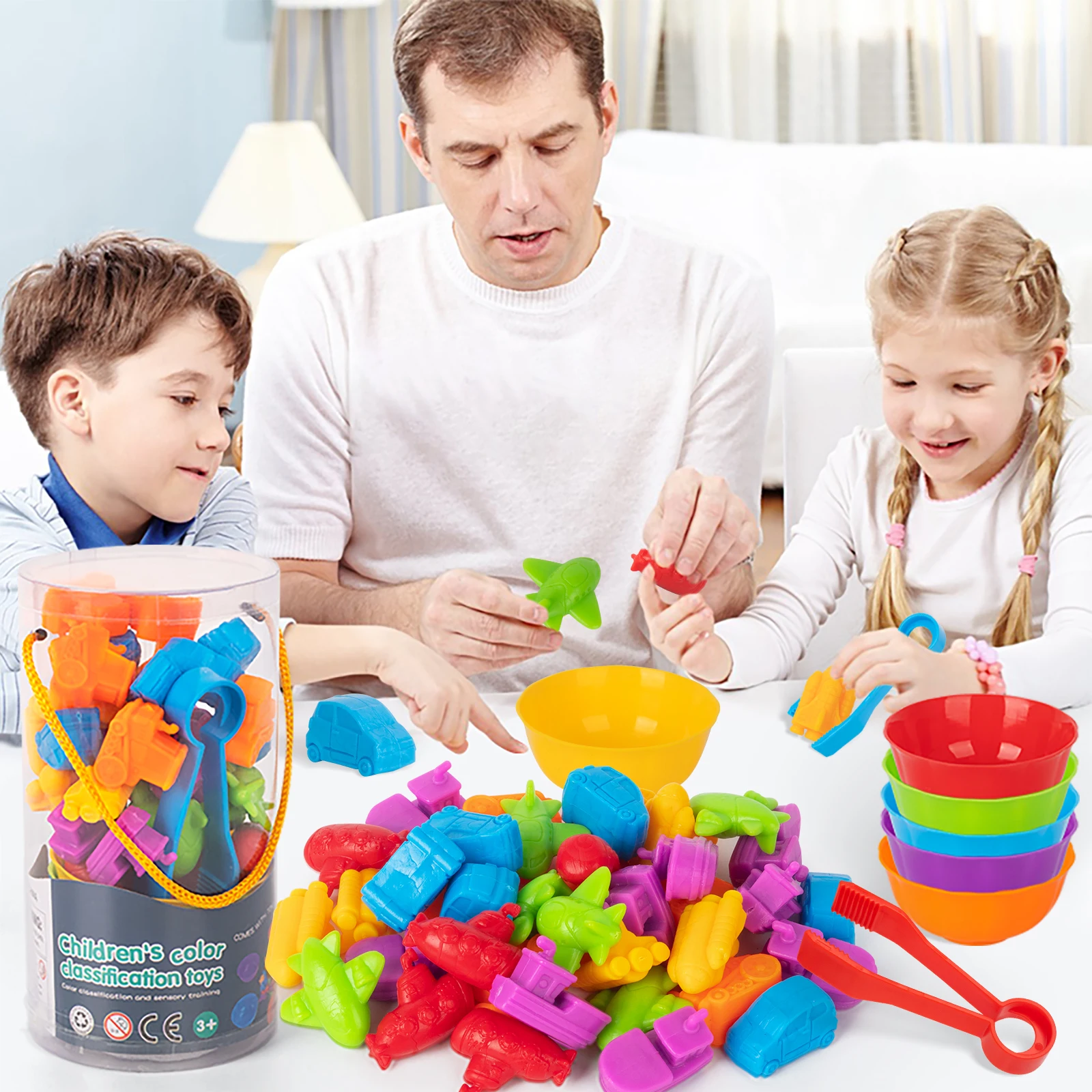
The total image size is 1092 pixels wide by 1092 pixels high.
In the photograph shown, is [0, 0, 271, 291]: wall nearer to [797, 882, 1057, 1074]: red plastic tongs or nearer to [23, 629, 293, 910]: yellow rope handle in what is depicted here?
[23, 629, 293, 910]: yellow rope handle

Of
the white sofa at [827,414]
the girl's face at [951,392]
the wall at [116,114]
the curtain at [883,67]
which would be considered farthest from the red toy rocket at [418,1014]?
the curtain at [883,67]

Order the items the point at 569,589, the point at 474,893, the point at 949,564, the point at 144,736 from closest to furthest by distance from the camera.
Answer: the point at 144,736 → the point at 474,893 → the point at 569,589 → the point at 949,564

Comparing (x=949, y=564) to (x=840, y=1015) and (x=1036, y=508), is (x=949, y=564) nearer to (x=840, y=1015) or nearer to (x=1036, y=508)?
(x=1036, y=508)

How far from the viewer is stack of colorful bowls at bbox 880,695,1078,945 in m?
0.76

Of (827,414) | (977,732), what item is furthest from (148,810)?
(827,414)

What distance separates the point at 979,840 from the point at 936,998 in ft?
0.41

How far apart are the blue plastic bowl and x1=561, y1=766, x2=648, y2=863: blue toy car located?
154 millimetres

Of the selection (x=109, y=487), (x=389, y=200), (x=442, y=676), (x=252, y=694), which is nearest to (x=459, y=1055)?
(x=252, y=694)

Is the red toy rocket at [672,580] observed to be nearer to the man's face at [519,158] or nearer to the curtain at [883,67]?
the man's face at [519,158]

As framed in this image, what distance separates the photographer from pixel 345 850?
2.49 feet

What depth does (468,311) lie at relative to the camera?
147cm

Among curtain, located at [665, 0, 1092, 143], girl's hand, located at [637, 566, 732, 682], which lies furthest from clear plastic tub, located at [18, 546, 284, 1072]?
curtain, located at [665, 0, 1092, 143]

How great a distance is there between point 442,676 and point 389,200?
3.72 metres

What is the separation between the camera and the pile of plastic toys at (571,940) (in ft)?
2.06
